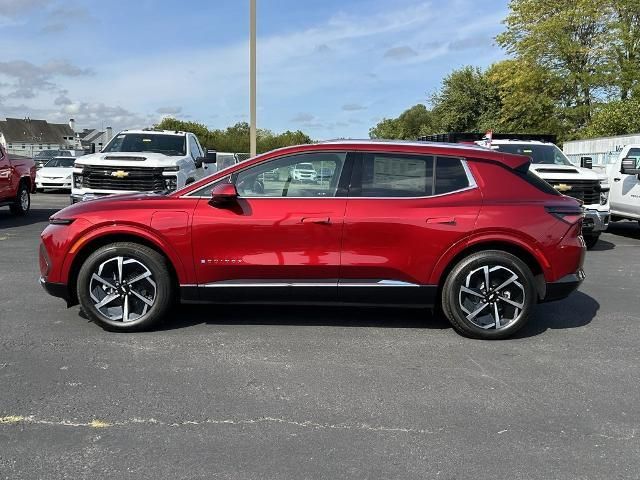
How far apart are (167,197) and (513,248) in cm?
310

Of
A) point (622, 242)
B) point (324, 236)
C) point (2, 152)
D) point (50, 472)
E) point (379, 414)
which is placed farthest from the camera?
point (2, 152)

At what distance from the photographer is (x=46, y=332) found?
5.14 m

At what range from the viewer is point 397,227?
5.01 meters

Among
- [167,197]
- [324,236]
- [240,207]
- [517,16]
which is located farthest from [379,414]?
[517,16]

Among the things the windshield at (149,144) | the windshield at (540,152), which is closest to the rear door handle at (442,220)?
the windshield at (540,152)

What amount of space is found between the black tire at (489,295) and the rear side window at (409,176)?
683mm

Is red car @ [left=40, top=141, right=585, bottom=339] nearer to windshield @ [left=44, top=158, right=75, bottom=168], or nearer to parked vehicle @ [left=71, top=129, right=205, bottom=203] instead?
parked vehicle @ [left=71, top=129, right=205, bottom=203]

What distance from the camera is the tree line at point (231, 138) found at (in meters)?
55.4

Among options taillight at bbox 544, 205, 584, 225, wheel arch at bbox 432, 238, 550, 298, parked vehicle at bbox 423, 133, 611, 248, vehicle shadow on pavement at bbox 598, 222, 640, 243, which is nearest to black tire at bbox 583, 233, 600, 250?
parked vehicle at bbox 423, 133, 611, 248

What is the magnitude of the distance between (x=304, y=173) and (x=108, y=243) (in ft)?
6.07

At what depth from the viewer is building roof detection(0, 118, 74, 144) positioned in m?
96.6

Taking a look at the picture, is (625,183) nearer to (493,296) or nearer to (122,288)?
(493,296)

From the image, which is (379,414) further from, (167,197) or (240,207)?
(167,197)

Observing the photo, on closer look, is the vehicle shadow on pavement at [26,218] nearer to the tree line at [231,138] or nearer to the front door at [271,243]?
the front door at [271,243]
